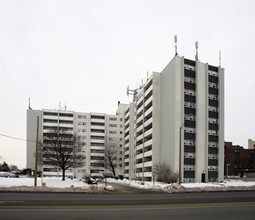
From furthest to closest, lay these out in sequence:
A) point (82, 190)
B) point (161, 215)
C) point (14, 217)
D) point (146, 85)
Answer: point (146, 85) → point (82, 190) → point (161, 215) → point (14, 217)

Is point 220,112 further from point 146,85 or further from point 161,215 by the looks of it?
point 161,215

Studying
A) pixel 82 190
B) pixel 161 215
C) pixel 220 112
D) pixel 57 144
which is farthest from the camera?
pixel 220 112

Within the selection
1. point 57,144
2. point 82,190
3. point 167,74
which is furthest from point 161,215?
point 167,74

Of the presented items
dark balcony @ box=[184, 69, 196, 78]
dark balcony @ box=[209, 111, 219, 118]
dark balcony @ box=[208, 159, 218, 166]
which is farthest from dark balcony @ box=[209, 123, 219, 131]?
dark balcony @ box=[184, 69, 196, 78]

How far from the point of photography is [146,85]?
68.2m

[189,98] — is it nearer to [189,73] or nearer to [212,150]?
[189,73]

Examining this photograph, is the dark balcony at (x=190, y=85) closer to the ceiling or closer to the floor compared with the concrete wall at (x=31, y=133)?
closer to the ceiling

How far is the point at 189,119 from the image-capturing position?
177ft

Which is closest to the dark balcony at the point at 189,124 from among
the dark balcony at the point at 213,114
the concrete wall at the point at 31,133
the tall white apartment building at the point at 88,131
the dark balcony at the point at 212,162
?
the dark balcony at the point at 213,114

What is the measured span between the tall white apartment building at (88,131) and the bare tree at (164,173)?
3875 centimetres

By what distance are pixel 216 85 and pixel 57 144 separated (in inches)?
1546

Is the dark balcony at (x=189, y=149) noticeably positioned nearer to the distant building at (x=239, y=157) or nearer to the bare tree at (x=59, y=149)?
the bare tree at (x=59, y=149)

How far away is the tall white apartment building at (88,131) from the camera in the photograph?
3644 inches

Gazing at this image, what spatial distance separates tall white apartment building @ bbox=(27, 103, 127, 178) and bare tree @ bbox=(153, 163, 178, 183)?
38.8 metres
